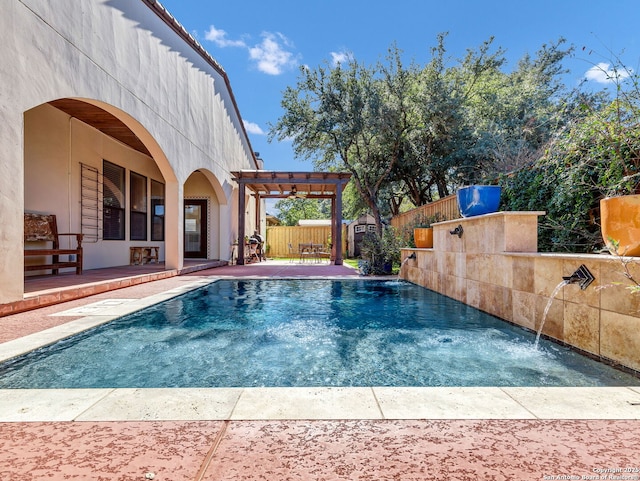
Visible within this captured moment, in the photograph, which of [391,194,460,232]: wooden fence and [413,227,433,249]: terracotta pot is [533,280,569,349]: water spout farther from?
[413,227,433,249]: terracotta pot

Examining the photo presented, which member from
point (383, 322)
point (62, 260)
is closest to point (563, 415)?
point (383, 322)

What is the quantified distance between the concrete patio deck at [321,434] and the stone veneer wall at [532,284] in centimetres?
70

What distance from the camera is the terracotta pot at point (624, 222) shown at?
102 inches

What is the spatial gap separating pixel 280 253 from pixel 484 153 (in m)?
12.2

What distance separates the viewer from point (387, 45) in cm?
1270

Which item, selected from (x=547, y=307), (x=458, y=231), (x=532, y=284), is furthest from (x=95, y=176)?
(x=547, y=307)

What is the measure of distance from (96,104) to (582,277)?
7069 millimetres

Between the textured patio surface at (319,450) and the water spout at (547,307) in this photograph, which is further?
the water spout at (547,307)

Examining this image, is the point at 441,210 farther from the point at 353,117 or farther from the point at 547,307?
the point at 353,117

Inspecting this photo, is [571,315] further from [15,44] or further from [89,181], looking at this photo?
[89,181]

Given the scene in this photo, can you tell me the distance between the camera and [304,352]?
3.02 m

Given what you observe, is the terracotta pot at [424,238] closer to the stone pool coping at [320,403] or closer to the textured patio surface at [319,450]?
the stone pool coping at [320,403]

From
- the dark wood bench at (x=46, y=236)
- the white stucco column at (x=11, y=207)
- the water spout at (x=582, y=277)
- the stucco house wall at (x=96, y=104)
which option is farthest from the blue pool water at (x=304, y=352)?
the dark wood bench at (x=46, y=236)

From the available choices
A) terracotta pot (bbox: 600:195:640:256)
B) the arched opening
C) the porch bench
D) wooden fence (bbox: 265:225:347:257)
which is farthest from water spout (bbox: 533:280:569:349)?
wooden fence (bbox: 265:225:347:257)
